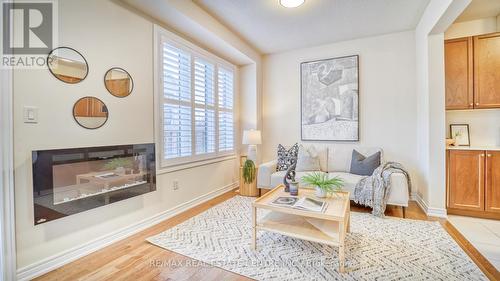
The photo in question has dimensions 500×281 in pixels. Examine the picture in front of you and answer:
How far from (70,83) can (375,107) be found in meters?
4.15

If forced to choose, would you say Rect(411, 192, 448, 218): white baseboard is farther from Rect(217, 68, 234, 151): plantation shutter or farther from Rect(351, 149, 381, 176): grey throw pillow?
Rect(217, 68, 234, 151): plantation shutter

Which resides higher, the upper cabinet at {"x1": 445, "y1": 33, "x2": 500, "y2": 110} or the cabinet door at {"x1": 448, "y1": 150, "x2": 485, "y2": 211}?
the upper cabinet at {"x1": 445, "y1": 33, "x2": 500, "y2": 110}

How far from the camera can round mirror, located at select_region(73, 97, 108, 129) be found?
202 cm

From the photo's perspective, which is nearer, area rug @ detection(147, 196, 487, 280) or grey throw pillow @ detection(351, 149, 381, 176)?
area rug @ detection(147, 196, 487, 280)

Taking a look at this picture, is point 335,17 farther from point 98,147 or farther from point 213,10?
point 98,147

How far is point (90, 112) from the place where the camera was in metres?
2.09

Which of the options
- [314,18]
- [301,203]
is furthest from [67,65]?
[314,18]

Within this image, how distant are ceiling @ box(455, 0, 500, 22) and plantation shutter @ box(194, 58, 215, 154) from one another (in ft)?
11.7

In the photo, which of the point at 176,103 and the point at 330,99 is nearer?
the point at 176,103

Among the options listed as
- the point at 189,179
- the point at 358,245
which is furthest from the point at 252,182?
the point at 358,245

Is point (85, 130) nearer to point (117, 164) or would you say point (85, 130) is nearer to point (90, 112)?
point (90, 112)

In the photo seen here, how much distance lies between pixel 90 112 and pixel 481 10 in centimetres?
474

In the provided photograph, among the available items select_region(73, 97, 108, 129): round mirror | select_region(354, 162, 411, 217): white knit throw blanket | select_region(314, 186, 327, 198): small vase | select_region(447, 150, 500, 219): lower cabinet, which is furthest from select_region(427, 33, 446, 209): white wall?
select_region(73, 97, 108, 129): round mirror

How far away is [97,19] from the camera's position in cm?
215
